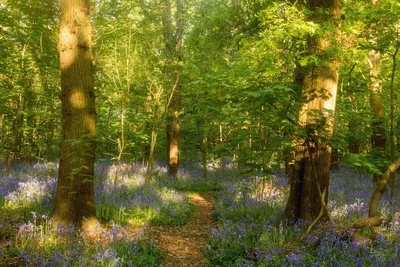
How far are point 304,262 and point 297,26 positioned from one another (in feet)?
11.8

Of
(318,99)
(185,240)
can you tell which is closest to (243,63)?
(318,99)

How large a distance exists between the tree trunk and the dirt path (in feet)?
16.0

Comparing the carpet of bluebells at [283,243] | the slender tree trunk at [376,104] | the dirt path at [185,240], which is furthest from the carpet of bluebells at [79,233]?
the slender tree trunk at [376,104]

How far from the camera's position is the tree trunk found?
12328 mm

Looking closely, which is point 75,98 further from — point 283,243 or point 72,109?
point 283,243

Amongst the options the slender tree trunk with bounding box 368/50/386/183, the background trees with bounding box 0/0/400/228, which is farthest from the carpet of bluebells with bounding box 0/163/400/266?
the slender tree trunk with bounding box 368/50/386/183

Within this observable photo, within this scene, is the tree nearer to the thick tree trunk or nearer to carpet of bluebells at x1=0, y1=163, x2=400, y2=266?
carpet of bluebells at x1=0, y1=163, x2=400, y2=266

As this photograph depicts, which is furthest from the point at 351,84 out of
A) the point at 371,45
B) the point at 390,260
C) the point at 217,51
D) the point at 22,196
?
the point at 22,196

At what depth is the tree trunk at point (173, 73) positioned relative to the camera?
1233cm

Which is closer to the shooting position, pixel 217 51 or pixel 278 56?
pixel 278 56

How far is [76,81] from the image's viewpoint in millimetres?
5711

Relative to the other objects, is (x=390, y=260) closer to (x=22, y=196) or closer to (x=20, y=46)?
(x=22, y=196)

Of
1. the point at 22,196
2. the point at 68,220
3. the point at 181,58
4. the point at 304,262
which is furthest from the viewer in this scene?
the point at 181,58

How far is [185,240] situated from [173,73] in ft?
24.9
